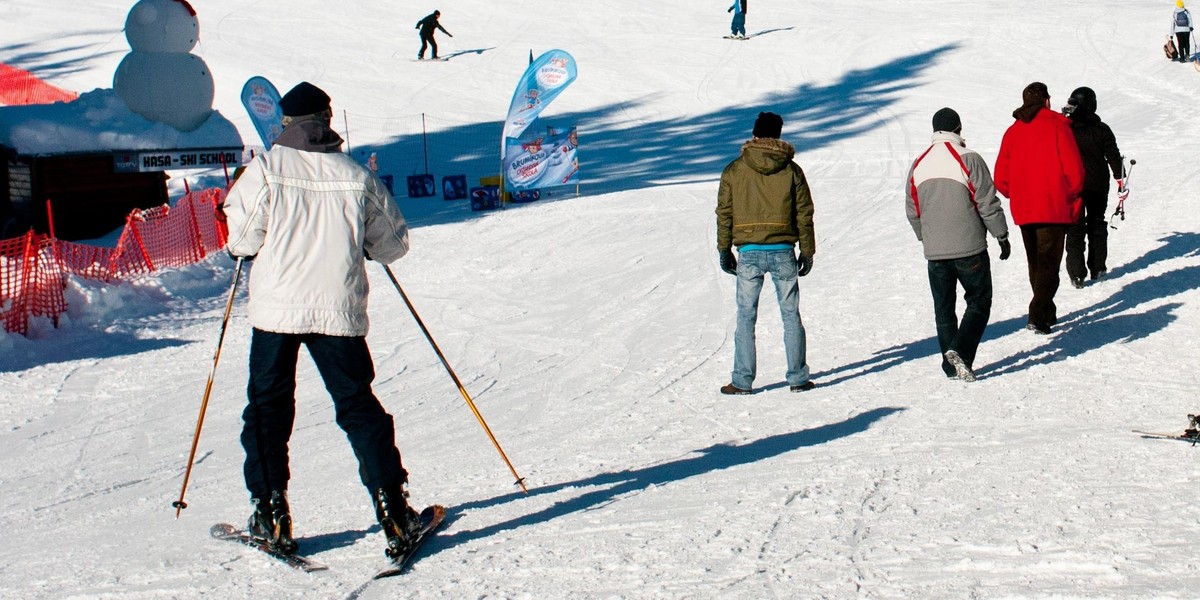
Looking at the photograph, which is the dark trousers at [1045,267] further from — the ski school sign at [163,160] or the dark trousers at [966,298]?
the ski school sign at [163,160]

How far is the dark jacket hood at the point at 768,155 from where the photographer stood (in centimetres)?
712

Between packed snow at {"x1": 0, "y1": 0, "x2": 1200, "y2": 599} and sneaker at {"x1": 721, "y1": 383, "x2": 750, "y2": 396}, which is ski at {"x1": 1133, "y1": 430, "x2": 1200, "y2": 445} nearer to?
packed snow at {"x1": 0, "y1": 0, "x2": 1200, "y2": 599}

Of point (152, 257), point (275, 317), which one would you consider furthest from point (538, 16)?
point (275, 317)

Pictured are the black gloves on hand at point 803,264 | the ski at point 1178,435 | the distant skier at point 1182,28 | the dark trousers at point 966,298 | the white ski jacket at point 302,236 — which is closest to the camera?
the white ski jacket at point 302,236

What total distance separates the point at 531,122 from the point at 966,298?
1141cm

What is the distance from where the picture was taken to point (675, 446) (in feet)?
20.8

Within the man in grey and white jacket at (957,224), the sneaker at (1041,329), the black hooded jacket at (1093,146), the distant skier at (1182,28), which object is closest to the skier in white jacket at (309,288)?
the man in grey and white jacket at (957,224)

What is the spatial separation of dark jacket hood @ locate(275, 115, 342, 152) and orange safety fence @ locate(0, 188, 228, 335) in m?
3.62

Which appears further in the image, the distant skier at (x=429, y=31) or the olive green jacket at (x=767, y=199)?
the distant skier at (x=429, y=31)

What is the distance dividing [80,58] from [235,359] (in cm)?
2422

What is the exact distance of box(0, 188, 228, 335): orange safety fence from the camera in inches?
418

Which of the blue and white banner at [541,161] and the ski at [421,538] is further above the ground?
the blue and white banner at [541,161]

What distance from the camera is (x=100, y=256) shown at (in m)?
12.5

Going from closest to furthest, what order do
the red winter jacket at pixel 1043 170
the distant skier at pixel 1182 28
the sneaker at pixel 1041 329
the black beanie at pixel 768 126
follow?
the black beanie at pixel 768 126, the red winter jacket at pixel 1043 170, the sneaker at pixel 1041 329, the distant skier at pixel 1182 28
